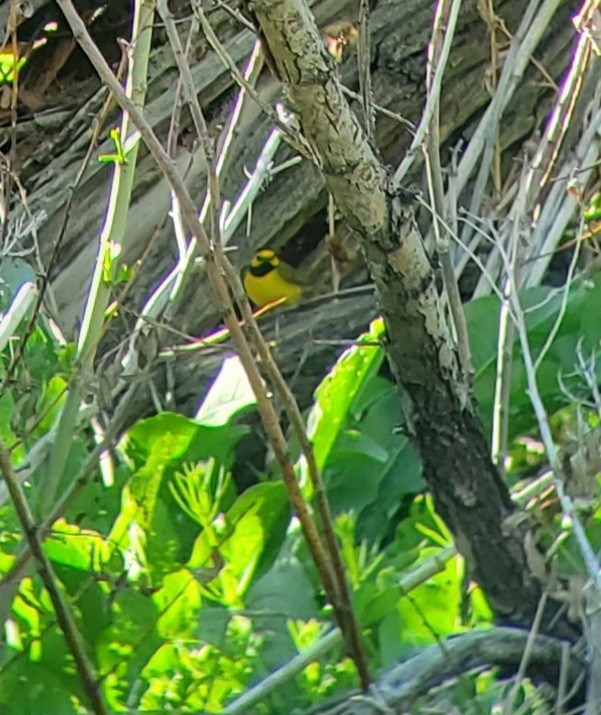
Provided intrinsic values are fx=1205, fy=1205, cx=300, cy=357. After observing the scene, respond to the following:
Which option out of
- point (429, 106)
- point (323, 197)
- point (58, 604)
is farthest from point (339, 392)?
point (323, 197)

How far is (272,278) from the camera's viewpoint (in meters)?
2.57

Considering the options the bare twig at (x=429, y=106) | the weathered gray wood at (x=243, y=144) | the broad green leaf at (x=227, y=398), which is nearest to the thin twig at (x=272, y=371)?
the bare twig at (x=429, y=106)

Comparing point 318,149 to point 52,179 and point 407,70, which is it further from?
point 407,70

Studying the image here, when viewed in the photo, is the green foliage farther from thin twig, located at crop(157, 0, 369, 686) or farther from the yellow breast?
the yellow breast

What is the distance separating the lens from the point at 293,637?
4.86 ft

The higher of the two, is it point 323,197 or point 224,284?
point 224,284

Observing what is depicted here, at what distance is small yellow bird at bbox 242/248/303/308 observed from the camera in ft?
8.07

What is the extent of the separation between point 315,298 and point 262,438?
1.40ft

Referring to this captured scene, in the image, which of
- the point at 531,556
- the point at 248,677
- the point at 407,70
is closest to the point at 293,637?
the point at 248,677

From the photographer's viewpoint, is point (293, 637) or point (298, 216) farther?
point (298, 216)

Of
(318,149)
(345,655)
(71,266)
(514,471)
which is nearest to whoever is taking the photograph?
(318,149)

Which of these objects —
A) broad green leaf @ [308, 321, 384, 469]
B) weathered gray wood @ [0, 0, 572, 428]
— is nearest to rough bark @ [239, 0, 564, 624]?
broad green leaf @ [308, 321, 384, 469]

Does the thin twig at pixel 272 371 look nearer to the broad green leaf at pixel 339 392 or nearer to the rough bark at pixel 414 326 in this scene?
the rough bark at pixel 414 326

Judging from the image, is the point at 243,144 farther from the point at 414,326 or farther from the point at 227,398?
the point at 414,326
